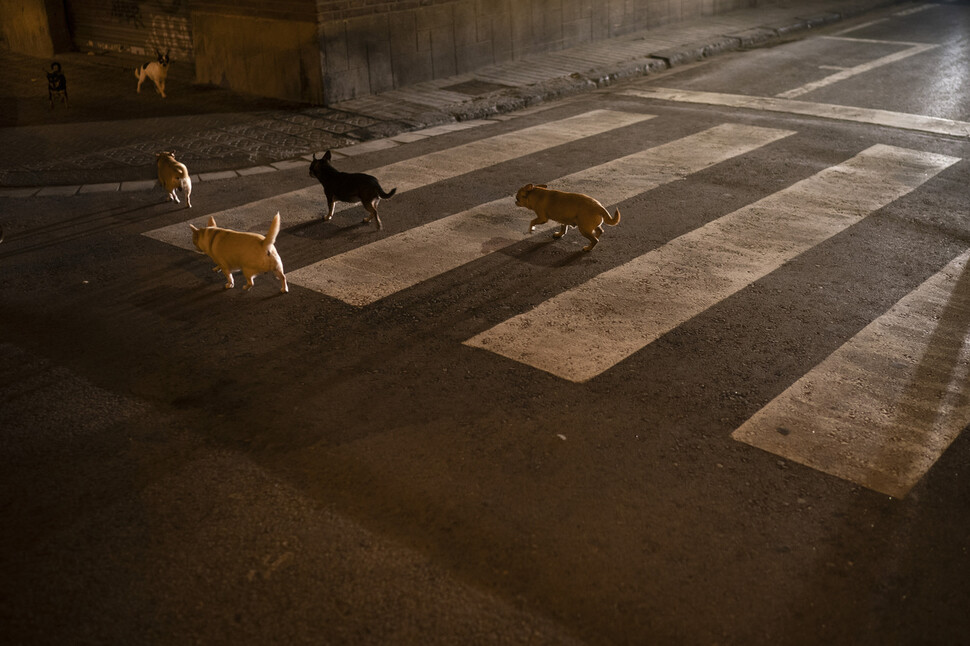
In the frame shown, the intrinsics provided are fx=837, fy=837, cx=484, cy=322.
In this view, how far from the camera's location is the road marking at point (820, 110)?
1047 cm

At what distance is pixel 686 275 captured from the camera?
637cm

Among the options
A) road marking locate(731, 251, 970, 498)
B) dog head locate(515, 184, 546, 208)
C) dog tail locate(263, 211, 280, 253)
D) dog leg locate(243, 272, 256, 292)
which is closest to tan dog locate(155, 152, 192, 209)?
dog leg locate(243, 272, 256, 292)

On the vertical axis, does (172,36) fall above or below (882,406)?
above

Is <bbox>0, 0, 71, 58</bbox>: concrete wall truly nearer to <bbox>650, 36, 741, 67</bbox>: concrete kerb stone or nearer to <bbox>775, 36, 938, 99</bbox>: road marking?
<bbox>650, 36, 741, 67</bbox>: concrete kerb stone

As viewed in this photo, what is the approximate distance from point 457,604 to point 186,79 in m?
13.1

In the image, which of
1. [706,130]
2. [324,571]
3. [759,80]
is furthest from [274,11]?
[324,571]

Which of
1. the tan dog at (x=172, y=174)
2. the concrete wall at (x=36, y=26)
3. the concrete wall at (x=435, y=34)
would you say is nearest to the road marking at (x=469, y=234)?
the tan dog at (x=172, y=174)

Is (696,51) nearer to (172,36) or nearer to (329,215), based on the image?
(172,36)

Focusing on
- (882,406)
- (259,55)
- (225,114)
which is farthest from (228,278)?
(259,55)

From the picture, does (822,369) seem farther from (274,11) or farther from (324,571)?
(274,11)

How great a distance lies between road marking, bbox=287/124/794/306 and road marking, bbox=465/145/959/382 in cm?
108

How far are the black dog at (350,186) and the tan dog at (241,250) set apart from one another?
1363 mm

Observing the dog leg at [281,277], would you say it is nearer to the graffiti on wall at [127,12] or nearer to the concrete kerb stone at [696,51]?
the concrete kerb stone at [696,51]

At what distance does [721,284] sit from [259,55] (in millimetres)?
9065
